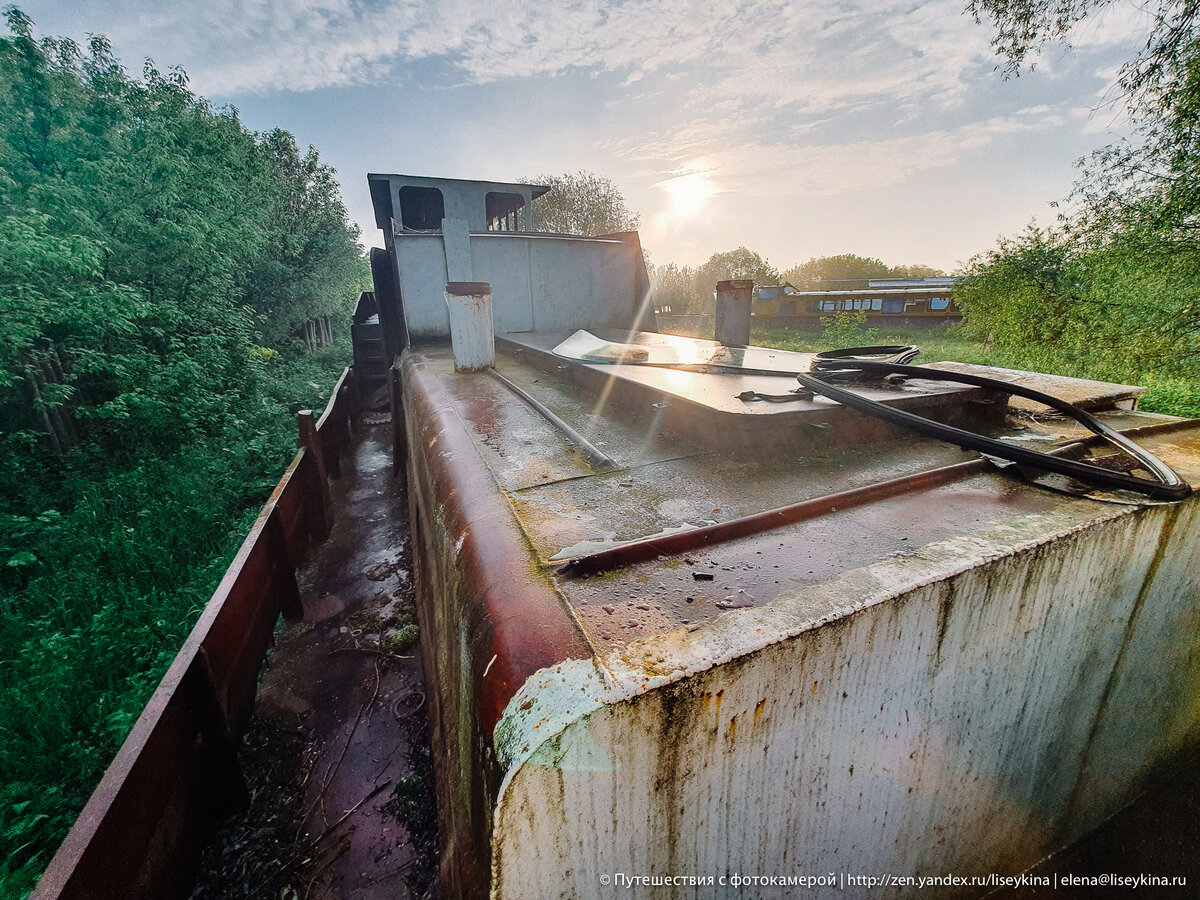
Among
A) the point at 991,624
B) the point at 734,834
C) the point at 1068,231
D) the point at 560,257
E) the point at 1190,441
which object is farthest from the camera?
the point at 1068,231

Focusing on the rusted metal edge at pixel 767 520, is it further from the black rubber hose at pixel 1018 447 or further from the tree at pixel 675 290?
the tree at pixel 675 290

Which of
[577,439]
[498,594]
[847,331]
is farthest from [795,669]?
[847,331]

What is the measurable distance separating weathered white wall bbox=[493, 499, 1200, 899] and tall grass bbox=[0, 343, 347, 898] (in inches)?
113

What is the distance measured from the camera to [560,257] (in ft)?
29.1

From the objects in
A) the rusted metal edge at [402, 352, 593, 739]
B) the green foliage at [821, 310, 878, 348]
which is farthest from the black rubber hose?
the green foliage at [821, 310, 878, 348]

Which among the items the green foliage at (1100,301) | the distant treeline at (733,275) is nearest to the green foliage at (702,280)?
the distant treeline at (733,275)

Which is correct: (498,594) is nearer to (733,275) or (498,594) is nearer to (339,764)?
(339,764)

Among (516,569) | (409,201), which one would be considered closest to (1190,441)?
(516,569)

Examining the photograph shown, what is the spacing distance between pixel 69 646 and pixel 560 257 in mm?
7819

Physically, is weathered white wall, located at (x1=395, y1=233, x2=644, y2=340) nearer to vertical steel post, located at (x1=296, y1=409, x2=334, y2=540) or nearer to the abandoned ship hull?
vertical steel post, located at (x1=296, y1=409, x2=334, y2=540)

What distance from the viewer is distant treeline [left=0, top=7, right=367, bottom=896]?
3.12 m

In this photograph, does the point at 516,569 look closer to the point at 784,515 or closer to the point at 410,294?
the point at 784,515

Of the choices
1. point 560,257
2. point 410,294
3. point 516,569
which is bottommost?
point 516,569

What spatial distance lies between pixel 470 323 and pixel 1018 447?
453cm
